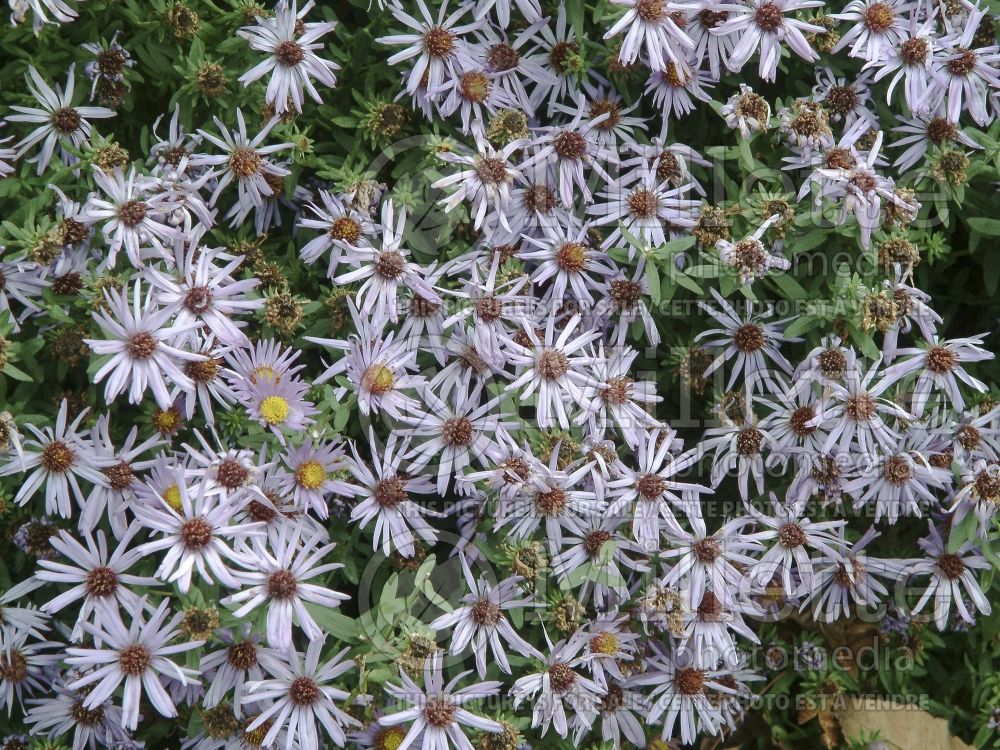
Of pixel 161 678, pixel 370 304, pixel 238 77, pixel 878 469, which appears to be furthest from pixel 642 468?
pixel 238 77

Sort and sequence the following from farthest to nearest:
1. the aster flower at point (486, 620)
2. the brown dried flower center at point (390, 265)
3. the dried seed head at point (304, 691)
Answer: the brown dried flower center at point (390, 265) < the aster flower at point (486, 620) < the dried seed head at point (304, 691)

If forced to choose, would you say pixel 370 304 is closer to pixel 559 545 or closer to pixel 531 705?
pixel 559 545

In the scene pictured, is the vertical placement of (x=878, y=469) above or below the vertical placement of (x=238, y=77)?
below

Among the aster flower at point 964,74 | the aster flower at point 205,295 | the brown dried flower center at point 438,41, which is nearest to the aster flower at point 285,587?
the aster flower at point 205,295

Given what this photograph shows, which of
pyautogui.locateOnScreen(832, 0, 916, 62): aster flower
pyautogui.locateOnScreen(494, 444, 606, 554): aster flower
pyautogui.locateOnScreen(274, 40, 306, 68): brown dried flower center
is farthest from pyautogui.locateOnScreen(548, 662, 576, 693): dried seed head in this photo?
pyautogui.locateOnScreen(832, 0, 916, 62): aster flower

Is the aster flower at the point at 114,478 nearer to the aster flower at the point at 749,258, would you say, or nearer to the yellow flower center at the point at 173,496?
the yellow flower center at the point at 173,496

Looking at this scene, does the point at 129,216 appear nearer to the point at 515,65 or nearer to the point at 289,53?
the point at 289,53
